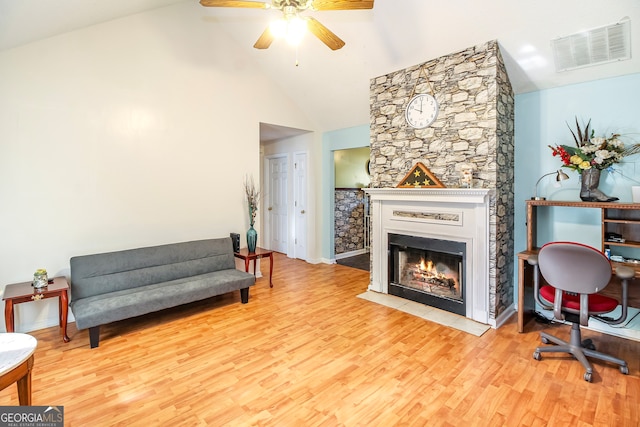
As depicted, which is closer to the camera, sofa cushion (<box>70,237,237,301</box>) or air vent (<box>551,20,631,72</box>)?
air vent (<box>551,20,631,72</box>)

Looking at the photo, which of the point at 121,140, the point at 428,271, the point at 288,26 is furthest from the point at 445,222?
the point at 121,140

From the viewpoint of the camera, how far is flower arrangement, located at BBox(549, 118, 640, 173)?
2.77m

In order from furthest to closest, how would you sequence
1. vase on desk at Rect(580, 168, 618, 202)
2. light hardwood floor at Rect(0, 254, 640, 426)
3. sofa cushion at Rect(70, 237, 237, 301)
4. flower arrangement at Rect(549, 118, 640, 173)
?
sofa cushion at Rect(70, 237, 237, 301), vase on desk at Rect(580, 168, 618, 202), flower arrangement at Rect(549, 118, 640, 173), light hardwood floor at Rect(0, 254, 640, 426)

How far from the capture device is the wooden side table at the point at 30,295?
262 cm

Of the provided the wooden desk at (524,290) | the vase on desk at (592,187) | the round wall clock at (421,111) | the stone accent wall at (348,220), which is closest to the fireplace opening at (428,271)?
the wooden desk at (524,290)

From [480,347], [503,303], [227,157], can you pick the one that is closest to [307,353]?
[480,347]

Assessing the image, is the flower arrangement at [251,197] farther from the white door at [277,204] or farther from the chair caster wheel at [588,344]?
the chair caster wheel at [588,344]

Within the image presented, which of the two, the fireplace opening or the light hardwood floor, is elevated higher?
the fireplace opening

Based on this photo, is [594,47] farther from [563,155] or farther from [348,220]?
[348,220]

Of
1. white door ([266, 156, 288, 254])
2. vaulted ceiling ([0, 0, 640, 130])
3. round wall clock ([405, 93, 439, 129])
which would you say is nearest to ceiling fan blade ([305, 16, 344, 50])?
vaulted ceiling ([0, 0, 640, 130])

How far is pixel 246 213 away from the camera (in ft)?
15.7

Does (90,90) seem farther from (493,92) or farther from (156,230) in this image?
(493,92)

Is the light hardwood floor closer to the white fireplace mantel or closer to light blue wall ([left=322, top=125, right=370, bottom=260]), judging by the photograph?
the white fireplace mantel

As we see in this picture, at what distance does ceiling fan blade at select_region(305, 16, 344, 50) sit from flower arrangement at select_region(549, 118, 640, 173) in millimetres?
2446
